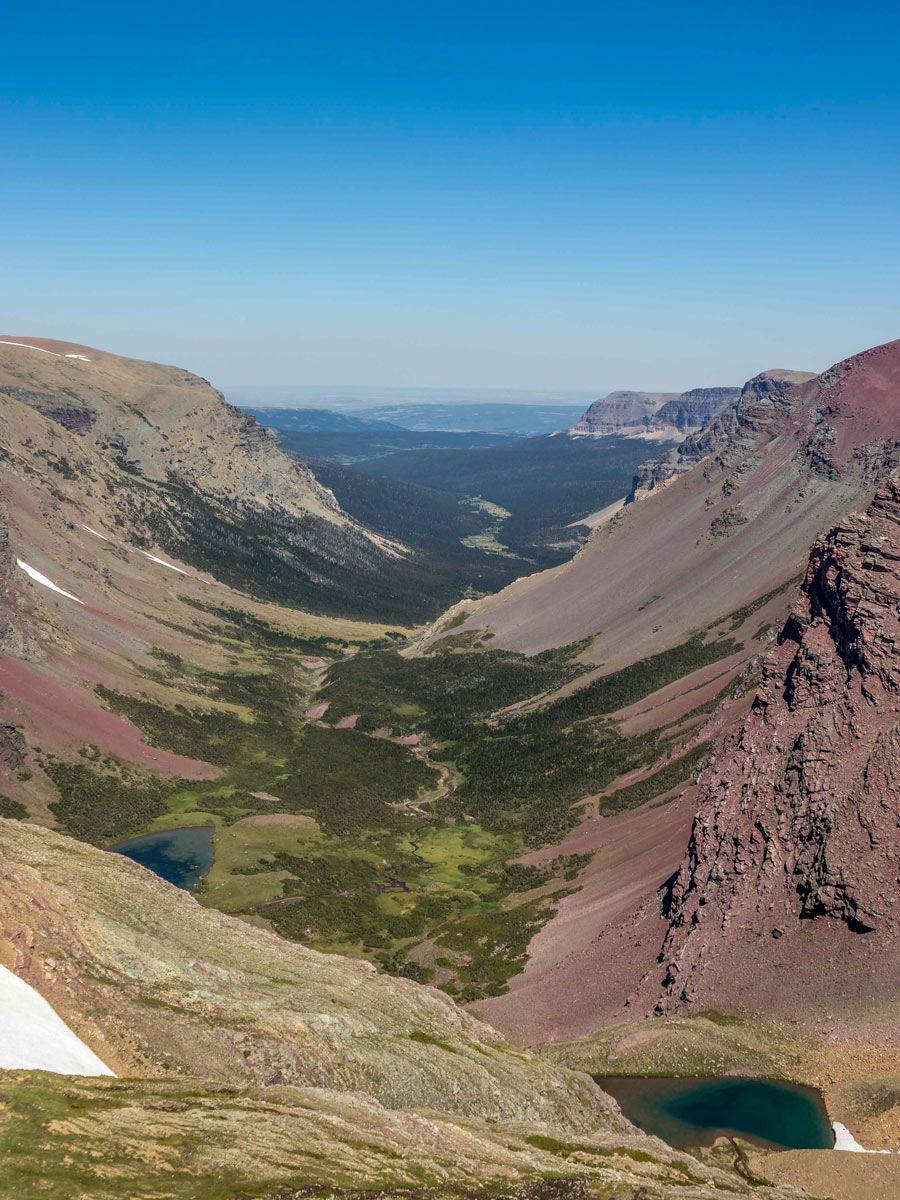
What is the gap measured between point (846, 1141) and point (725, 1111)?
7.53 meters

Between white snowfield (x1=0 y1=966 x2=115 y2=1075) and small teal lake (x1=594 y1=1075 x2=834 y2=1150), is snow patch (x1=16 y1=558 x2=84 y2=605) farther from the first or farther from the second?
small teal lake (x1=594 y1=1075 x2=834 y2=1150)

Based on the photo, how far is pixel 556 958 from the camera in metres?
85.9

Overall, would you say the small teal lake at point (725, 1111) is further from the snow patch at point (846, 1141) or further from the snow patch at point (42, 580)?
the snow patch at point (42, 580)

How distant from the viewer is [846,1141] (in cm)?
5088

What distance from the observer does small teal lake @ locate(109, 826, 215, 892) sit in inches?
4510

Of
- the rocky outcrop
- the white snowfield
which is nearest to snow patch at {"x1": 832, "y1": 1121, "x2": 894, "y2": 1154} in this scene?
the rocky outcrop

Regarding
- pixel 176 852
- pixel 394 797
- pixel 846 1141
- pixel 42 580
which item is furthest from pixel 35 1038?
pixel 42 580

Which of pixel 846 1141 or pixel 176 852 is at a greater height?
pixel 846 1141

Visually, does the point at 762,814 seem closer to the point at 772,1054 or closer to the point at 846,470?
the point at 772,1054

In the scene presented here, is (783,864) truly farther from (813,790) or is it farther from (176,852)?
(176,852)

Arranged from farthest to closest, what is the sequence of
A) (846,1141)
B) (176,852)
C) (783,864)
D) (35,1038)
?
(176,852) < (783,864) < (846,1141) < (35,1038)

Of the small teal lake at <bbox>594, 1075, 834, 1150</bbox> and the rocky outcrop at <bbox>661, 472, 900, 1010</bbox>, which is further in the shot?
the rocky outcrop at <bbox>661, 472, 900, 1010</bbox>

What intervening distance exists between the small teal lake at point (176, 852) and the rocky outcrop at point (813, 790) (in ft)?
214

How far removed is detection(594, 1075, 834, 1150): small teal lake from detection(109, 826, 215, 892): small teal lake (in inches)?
2657
